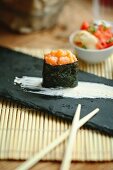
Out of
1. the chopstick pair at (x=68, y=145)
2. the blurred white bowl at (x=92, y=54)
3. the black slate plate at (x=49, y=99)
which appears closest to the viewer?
the chopstick pair at (x=68, y=145)

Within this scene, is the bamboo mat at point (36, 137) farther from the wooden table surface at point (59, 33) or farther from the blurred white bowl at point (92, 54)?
the wooden table surface at point (59, 33)

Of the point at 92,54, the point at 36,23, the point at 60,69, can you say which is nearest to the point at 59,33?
the point at 36,23

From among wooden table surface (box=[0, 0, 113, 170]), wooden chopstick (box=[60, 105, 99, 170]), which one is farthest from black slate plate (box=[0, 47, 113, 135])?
wooden table surface (box=[0, 0, 113, 170])

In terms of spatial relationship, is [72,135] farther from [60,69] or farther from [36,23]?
[36,23]

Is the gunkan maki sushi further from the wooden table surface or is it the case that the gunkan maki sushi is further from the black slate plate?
the wooden table surface

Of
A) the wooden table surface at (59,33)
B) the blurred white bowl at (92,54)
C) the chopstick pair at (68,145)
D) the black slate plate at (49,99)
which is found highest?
the wooden table surface at (59,33)

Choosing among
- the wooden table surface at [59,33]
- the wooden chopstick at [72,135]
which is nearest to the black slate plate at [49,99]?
the wooden chopstick at [72,135]

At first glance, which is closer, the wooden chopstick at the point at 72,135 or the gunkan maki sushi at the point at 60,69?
the wooden chopstick at the point at 72,135
